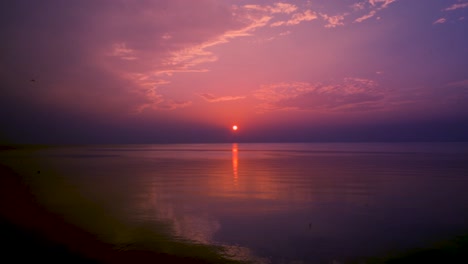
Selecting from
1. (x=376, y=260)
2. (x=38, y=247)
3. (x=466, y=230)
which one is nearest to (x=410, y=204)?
(x=466, y=230)

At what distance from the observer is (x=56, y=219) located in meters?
16.2

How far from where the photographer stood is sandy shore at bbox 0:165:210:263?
35.4ft

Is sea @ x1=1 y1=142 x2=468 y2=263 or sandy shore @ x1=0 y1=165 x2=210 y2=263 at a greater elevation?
sandy shore @ x1=0 y1=165 x2=210 y2=263

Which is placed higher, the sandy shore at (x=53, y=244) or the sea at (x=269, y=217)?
the sandy shore at (x=53, y=244)

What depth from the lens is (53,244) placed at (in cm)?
1205

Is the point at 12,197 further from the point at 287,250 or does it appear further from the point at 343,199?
the point at 343,199

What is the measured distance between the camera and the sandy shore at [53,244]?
35.4ft

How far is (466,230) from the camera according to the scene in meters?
14.7

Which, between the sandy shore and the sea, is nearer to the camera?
the sandy shore

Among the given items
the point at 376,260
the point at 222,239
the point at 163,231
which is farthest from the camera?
the point at 163,231

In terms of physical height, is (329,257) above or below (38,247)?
below

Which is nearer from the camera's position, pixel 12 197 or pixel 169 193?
pixel 12 197

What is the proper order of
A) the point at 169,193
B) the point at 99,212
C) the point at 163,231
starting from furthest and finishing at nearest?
the point at 169,193, the point at 99,212, the point at 163,231

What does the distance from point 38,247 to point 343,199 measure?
59.5 ft
